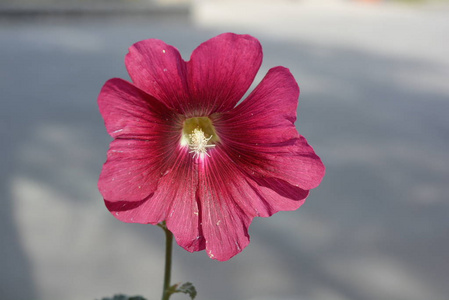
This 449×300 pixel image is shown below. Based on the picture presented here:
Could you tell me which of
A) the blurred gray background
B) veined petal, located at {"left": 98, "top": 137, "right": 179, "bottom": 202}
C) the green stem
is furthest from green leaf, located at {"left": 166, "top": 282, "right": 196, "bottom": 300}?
the blurred gray background

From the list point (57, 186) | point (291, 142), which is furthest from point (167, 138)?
point (57, 186)

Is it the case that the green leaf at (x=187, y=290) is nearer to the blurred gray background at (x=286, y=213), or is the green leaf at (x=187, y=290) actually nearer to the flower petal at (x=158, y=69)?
the flower petal at (x=158, y=69)

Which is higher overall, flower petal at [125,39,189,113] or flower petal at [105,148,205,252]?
flower petal at [125,39,189,113]

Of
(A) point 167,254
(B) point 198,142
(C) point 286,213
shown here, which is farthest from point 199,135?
(C) point 286,213

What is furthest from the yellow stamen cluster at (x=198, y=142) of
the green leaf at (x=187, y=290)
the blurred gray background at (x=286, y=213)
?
the blurred gray background at (x=286, y=213)

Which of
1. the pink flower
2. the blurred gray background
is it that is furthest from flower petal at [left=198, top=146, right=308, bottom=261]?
the blurred gray background

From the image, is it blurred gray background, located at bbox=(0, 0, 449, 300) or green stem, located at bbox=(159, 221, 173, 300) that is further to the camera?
blurred gray background, located at bbox=(0, 0, 449, 300)

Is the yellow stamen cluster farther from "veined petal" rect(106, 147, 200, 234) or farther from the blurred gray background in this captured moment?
the blurred gray background

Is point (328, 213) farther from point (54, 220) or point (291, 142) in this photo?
point (291, 142)
